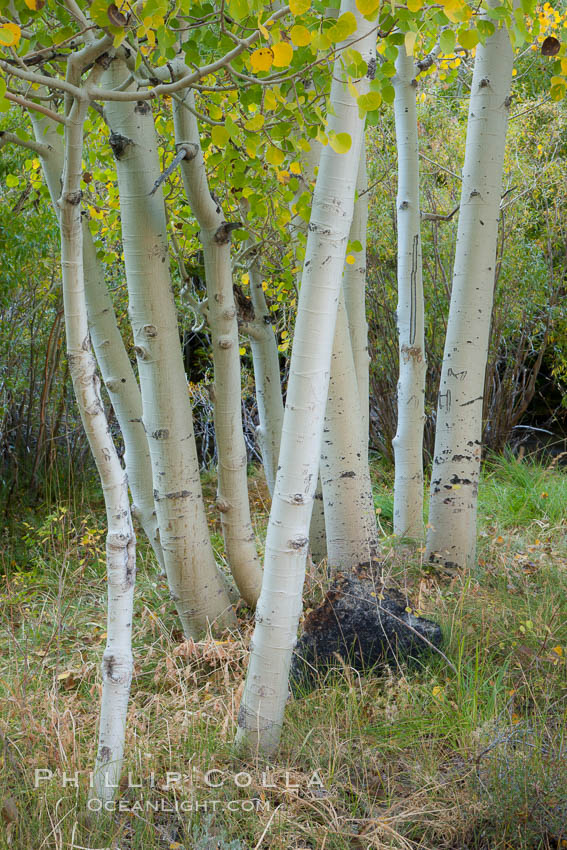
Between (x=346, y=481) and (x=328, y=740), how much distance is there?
1183 millimetres

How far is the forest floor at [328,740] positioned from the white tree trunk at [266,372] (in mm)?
802

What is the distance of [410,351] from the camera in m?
3.80

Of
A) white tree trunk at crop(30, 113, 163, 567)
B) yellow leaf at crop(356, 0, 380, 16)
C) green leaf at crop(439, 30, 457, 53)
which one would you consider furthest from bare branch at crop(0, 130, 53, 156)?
green leaf at crop(439, 30, 457, 53)

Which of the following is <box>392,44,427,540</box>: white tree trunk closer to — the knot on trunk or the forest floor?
the forest floor

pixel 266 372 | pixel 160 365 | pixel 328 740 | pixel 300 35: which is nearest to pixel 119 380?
pixel 160 365

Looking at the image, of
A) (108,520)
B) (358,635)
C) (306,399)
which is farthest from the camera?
(358,635)

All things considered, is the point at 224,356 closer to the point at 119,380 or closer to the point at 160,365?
the point at 160,365

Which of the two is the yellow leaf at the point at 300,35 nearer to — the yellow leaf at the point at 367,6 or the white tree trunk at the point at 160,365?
the yellow leaf at the point at 367,6

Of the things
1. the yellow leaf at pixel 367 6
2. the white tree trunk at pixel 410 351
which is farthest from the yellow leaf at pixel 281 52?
the white tree trunk at pixel 410 351

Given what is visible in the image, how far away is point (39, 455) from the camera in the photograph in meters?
5.39

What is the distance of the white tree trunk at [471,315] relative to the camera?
3.27 meters

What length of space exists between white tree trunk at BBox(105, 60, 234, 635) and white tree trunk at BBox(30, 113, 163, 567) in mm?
379

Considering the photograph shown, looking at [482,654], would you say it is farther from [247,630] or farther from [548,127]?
[548,127]

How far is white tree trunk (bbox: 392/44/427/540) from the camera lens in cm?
374
